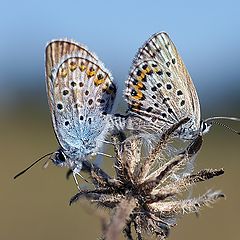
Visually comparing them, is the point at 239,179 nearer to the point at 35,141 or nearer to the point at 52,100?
the point at 35,141

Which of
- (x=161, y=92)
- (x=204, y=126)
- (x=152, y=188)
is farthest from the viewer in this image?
(x=161, y=92)

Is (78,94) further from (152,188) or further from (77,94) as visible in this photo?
(152,188)

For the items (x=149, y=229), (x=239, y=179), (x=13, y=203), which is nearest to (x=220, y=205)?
(x=239, y=179)

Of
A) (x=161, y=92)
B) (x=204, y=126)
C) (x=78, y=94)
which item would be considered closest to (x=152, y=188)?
(x=204, y=126)

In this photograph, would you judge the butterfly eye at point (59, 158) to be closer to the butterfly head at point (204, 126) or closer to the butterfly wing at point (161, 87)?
the butterfly wing at point (161, 87)

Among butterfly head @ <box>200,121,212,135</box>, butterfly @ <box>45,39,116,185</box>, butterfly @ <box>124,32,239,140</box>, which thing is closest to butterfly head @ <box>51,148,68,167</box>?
butterfly @ <box>45,39,116,185</box>

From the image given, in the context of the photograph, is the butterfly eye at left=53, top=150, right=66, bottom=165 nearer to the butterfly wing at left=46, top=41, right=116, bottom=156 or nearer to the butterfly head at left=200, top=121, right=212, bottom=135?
the butterfly wing at left=46, top=41, right=116, bottom=156

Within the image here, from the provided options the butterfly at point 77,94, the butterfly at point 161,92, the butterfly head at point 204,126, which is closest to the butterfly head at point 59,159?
the butterfly at point 77,94
